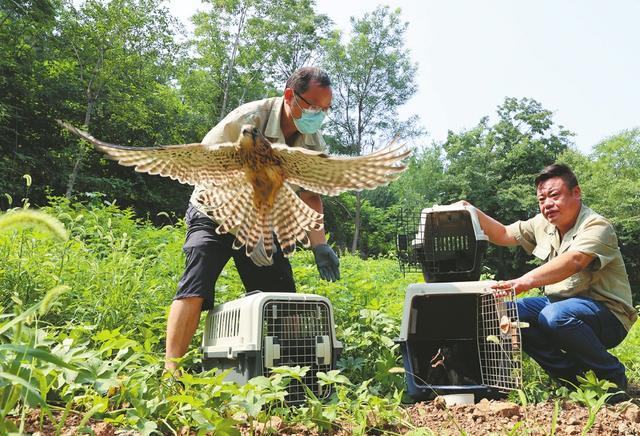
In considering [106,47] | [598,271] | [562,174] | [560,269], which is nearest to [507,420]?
[560,269]

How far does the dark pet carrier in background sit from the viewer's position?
2549 millimetres

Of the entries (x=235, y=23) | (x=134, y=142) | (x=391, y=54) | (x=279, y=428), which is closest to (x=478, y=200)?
(x=391, y=54)

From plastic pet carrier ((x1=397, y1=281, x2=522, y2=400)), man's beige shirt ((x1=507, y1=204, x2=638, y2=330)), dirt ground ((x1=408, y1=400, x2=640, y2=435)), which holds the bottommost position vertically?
dirt ground ((x1=408, y1=400, x2=640, y2=435))

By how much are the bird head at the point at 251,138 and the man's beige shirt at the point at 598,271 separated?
1624 millimetres

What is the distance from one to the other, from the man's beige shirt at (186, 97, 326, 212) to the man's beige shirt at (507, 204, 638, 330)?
1530 mm

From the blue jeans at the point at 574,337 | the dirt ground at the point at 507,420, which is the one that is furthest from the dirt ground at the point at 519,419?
the blue jeans at the point at 574,337

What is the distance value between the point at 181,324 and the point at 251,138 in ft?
2.91

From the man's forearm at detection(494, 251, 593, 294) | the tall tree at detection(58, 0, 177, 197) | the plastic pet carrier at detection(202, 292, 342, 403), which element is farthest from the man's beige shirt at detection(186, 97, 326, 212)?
the tall tree at detection(58, 0, 177, 197)

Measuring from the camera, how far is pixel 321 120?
2.66 m

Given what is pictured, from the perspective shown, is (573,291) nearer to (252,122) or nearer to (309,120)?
(309,120)

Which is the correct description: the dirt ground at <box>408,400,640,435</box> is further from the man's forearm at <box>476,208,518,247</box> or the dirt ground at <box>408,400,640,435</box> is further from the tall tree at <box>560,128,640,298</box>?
the tall tree at <box>560,128,640,298</box>

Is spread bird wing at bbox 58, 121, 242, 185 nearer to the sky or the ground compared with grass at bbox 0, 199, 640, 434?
nearer to the sky

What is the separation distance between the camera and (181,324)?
227cm

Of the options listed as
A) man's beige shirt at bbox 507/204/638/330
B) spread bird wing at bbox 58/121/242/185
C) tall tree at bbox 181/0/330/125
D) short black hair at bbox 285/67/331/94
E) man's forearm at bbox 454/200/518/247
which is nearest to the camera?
spread bird wing at bbox 58/121/242/185
